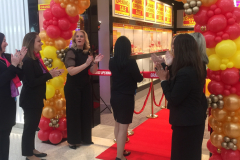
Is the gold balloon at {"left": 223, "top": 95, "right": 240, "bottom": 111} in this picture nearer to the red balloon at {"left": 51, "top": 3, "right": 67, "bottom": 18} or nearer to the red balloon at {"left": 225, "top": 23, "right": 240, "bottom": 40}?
the red balloon at {"left": 225, "top": 23, "right": 240, "bottom": 40}

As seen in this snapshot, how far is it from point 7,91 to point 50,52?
3.60 feet

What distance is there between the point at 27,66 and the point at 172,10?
355 inches

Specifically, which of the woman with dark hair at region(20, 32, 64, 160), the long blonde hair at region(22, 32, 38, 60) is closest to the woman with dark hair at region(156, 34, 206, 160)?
the woman with dark hair at region(20, 32, 64, 160)

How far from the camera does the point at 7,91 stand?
2.54 m

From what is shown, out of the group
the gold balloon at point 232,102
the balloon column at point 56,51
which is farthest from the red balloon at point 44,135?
the gold balloon at point 232,102

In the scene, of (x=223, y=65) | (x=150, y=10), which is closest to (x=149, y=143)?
(x=223, y=65)

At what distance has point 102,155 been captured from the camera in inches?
132

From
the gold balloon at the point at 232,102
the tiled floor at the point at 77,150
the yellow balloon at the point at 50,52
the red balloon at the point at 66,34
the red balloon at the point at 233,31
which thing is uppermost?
the red balloon at the point at 66,34

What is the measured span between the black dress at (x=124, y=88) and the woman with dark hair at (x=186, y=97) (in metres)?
0.71

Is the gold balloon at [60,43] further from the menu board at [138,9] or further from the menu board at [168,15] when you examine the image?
the menu board at [168,15]

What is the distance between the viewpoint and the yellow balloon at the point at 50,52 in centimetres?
346

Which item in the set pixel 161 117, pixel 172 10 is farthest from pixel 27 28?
pixel 172 10

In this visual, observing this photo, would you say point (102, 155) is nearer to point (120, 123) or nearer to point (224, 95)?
point (120, 123)

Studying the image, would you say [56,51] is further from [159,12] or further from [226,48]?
[159,12]
